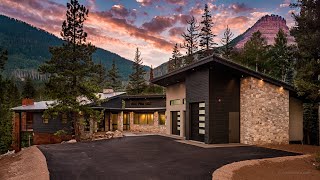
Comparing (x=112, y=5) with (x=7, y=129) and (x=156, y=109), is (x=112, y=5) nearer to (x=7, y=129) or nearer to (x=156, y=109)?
(x=156, y=109)

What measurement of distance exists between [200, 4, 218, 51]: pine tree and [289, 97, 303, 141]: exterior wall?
28.8m

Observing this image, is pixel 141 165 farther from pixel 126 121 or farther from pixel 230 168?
pixel 126 121

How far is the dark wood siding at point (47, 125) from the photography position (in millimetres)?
31652

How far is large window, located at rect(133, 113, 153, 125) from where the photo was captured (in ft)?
119

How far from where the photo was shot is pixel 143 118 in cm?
3700

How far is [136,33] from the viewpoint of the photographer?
139 ft

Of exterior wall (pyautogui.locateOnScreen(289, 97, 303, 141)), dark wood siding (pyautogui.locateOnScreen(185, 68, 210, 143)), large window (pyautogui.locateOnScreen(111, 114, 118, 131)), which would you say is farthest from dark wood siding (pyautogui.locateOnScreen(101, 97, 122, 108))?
exterior wall (pyautogui.locateOnScreen(289, 97, 303, 141))

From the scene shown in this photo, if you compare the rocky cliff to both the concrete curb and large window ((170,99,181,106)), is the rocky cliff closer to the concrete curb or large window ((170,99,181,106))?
large window ((170,99,181,106))

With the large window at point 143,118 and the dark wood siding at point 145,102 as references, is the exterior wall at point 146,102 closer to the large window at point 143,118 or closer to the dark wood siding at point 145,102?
the dark wood siding at point 145,102

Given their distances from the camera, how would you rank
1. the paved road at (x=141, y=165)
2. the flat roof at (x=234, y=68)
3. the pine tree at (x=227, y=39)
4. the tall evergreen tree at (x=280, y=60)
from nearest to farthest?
1. the paved road at (x=141, y=165)
2. the flat roof at (x=234, y=68)
3. the tall evergreen tree at (x=280, y=60)
4. the pine tree at (x=227, y=39)

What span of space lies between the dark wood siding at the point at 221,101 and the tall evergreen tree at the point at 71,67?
36.2ft

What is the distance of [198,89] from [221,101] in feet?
6.68

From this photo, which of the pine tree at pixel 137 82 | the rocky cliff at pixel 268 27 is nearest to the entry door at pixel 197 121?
the pine tree at pixel 137 82

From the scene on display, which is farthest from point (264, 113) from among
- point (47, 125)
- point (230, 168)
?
point (47, 125)
